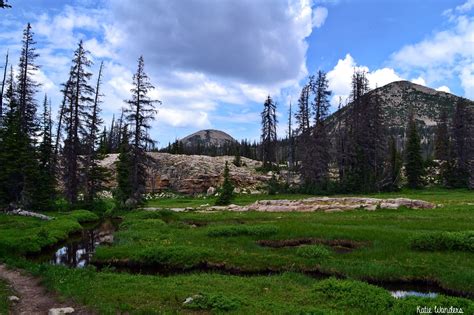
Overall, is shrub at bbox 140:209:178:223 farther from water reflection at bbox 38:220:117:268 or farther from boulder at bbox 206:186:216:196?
boulder at bbox 206:186:216:196

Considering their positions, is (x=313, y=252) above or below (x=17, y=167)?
below

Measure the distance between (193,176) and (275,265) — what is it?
64.8 metres

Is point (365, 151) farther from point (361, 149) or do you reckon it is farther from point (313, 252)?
point (313, 252)

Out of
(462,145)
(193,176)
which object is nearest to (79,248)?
(193,176)

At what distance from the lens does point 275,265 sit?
2028 centimetres

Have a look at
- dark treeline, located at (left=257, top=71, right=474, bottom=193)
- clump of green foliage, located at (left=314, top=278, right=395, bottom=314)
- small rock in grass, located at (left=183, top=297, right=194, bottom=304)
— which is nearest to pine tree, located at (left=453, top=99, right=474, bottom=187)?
dark treeline, located at (left=257, top=71, right=474, bottom=193)

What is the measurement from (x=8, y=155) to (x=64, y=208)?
31.7 ft

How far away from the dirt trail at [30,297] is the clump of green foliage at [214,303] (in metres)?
3.49

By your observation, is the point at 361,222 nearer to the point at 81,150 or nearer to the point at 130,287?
the point at 130,287

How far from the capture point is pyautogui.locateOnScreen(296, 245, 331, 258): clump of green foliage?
835 inches

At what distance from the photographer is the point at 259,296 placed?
46.9 feet

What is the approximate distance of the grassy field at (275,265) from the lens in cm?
1317

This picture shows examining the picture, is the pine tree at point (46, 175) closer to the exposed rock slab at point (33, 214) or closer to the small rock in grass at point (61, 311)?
the exposed rock slab at point (33, 214)

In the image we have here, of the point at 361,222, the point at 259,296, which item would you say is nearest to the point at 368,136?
the point at 361,222
